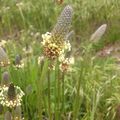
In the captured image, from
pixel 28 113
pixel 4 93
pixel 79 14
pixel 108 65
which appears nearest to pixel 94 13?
pixel 79 14

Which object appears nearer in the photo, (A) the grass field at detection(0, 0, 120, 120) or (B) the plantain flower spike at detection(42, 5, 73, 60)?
(B) the plantain flower spike at detection(42, 5, 73, 60)

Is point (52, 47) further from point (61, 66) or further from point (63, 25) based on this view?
point (61, 66)

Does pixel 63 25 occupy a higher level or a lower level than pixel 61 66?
higher

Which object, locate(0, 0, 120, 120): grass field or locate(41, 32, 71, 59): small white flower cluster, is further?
locate(0, 0, 120, 120): grass field

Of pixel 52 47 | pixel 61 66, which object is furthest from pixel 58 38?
pixel 61 66

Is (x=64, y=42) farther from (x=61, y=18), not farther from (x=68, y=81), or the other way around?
(x=68, y=81)

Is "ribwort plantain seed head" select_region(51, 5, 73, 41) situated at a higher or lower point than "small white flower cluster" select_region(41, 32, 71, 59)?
higher

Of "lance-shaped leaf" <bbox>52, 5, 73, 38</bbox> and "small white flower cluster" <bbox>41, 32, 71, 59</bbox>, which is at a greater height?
"lance-shaped leaf" <bbox>52, 5, 73, 38</bbox>

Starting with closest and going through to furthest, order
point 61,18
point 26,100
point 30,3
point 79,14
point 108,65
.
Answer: point 61,18 < point 26,100 < point 108,65 < point 79,14 < point 30,3
